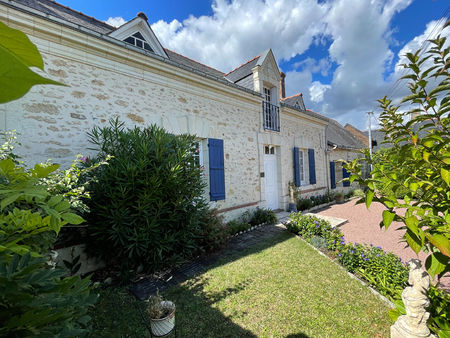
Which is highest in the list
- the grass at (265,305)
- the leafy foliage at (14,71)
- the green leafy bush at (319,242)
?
the leafy foliage at (14,71)

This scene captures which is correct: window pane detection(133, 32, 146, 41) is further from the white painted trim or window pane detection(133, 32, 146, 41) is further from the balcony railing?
the balcony railing

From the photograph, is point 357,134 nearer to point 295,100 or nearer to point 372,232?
point 295,100

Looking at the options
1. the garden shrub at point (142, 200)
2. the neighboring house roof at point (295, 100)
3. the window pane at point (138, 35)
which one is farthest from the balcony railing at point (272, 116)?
the garden shrub at point (142, 200)

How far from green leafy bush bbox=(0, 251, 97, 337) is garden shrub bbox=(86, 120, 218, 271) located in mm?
2786

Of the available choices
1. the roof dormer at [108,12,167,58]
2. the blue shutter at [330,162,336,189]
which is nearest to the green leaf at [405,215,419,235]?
the roof dormer at [108,12,167,58]

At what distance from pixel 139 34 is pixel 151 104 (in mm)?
1807

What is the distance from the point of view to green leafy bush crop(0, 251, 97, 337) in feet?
1.97

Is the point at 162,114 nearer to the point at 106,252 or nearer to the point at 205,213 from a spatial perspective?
the point at 205,213

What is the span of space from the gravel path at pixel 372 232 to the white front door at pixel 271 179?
6.84ft

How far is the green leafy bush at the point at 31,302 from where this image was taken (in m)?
0.60

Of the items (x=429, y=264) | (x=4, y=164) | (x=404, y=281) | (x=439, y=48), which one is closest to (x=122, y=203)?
(x=4, y=164)

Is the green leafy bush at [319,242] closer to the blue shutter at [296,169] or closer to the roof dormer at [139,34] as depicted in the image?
the blue shutter at [296,169]

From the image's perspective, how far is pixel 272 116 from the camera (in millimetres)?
8375

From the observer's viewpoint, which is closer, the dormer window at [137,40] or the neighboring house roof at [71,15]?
the neighboring house roof at [71,15]
